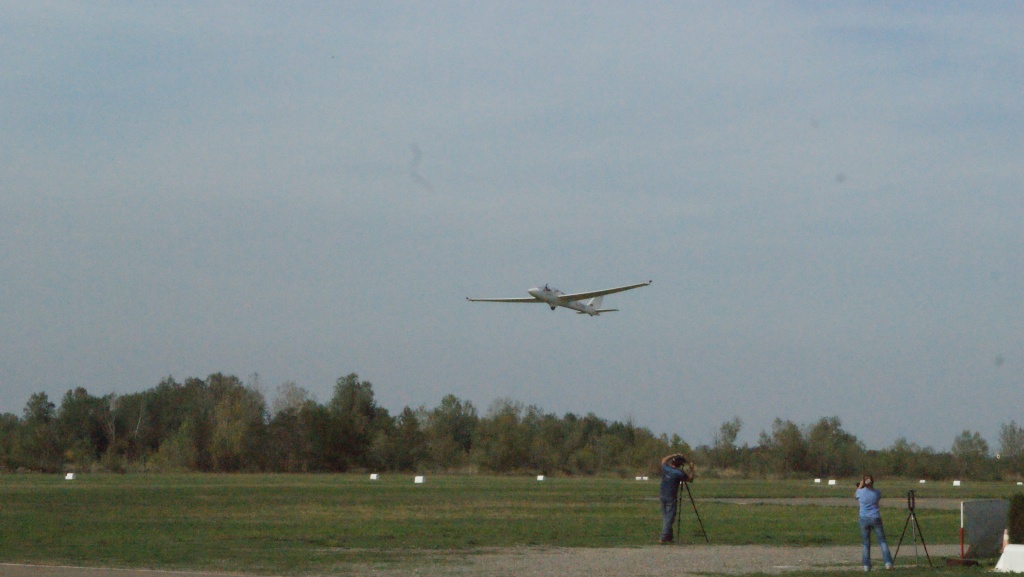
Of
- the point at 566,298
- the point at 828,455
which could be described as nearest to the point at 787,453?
the point at 828,455

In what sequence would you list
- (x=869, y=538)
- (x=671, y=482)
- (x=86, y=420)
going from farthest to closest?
(x=86, y=420) → (x=671, y=482) → (x=869, y=538)

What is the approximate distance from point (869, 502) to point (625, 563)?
4352 mm

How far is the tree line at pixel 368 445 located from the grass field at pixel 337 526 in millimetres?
60942

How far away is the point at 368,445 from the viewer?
111562 mm

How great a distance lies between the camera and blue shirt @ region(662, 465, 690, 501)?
84.0 ft

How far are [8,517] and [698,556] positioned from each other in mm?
19098

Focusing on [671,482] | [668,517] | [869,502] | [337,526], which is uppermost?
[671,482]

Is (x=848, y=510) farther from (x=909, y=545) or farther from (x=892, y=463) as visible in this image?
(x=892, y=463)

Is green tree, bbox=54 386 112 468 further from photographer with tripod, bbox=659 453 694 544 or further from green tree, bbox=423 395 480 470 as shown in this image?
A: photographer with tripod, bbox=659 453 694 544

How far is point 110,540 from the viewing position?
79.6 ft

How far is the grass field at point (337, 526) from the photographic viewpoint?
21.6 metres

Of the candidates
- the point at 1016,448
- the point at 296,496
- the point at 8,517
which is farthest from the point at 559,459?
the point at 8,517

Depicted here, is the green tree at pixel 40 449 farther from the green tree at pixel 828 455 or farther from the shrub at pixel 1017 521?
the shrub at pixel 1017 521

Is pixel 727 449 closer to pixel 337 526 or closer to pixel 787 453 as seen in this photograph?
pixel 787 453
